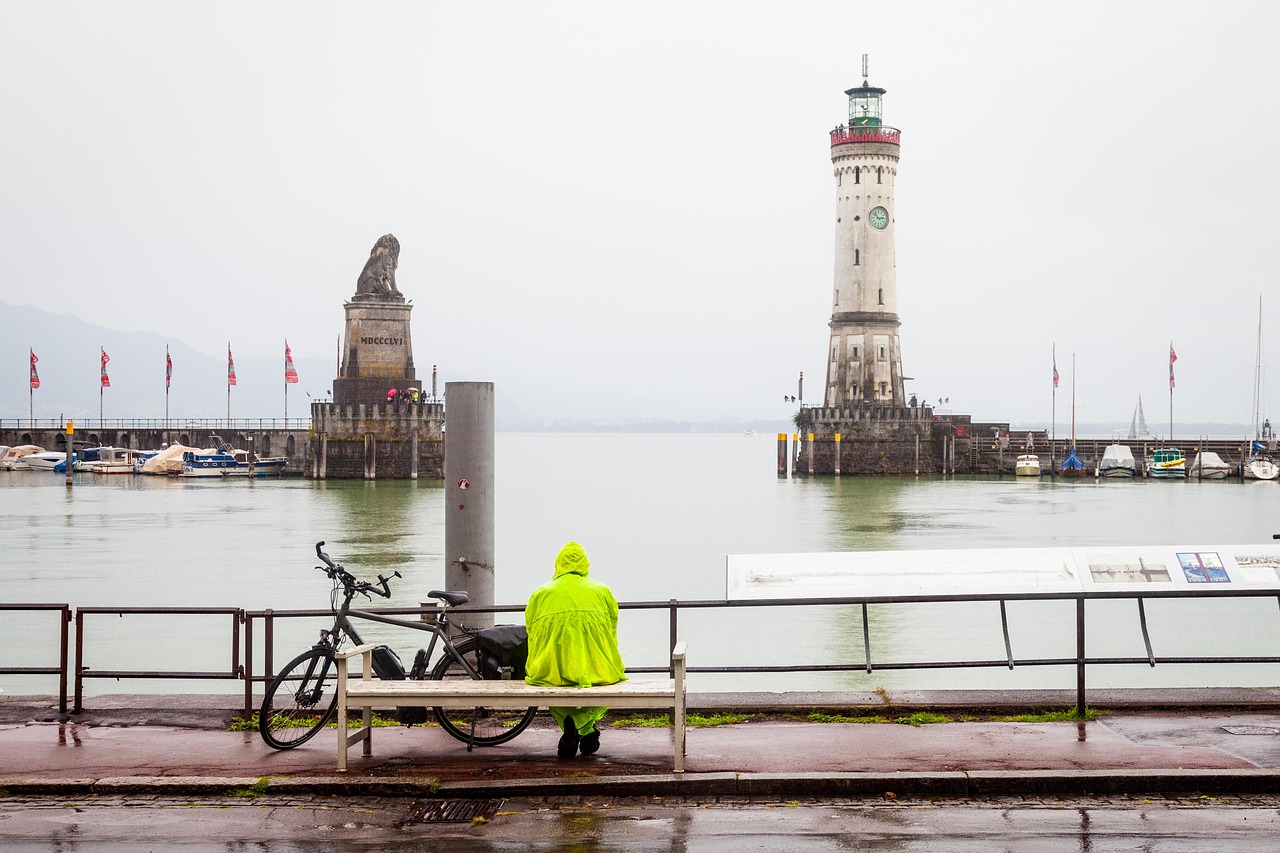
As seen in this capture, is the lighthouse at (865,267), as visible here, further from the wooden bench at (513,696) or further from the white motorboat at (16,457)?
the wooden bench at (513,696)

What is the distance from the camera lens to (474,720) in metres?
9.93

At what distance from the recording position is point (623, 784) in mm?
8977

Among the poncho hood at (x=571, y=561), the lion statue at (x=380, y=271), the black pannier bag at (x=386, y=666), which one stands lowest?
the black pannier bag at (x=386, y=666)

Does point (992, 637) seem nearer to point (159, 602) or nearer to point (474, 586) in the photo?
point (474, 586)

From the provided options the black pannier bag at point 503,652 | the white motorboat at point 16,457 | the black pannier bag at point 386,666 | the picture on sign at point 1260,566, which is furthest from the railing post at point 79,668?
the white motorboat at point 16,457

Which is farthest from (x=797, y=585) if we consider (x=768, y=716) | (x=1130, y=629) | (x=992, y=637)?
(x=1130, y=629)

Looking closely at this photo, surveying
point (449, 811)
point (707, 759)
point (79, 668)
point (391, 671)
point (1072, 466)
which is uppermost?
point (391, 671)

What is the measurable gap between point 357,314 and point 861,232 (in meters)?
33.7

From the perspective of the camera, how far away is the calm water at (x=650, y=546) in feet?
84.4

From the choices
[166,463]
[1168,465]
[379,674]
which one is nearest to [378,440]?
[166,463]

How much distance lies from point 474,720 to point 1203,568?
6.16 meters

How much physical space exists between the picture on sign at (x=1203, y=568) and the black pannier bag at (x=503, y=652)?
5.55 metres

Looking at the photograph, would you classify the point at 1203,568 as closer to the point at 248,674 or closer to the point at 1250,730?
the point at 1250,730

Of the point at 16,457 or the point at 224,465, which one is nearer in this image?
the point at 224,465
